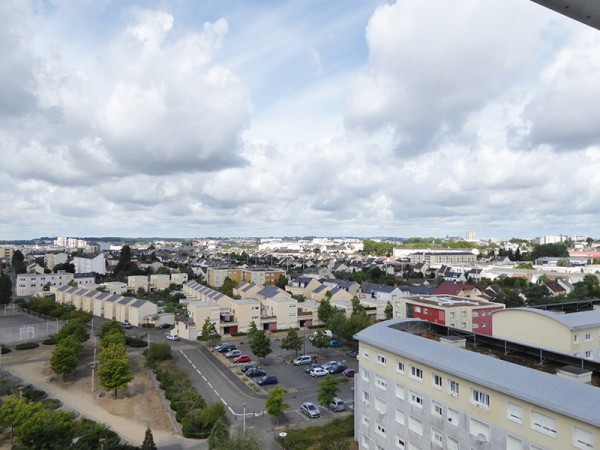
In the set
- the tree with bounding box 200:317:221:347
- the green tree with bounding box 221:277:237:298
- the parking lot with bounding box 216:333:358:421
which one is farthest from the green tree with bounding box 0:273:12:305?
the parking lot with bounding box 216:333:358:421

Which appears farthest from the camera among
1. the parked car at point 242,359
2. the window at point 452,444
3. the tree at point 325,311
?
the tree at point 325,311

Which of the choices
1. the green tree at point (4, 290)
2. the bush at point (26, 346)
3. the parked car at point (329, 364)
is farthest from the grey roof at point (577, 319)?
the green tree at point (4, 290)

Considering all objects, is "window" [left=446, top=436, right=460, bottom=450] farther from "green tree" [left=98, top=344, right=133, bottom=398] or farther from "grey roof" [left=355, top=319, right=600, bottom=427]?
"green tree" [left=98, top=344, right=133, bottom=398]

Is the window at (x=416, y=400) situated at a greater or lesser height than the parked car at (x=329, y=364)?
greater

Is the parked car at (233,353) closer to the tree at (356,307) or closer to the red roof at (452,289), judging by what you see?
the tree at (356,307)

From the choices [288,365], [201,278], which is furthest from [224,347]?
[201,278]

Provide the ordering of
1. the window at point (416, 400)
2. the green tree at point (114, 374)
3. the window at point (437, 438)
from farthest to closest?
the green tree at point (114, 374), the window at point (416, 400), the window at point (437, 438)

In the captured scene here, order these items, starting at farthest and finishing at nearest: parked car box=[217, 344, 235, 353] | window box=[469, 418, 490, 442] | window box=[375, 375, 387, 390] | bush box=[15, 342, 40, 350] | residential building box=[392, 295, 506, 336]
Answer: bush box=[15, 342, 40, 350] → parked car box=[217, 344, 235, 353] → residential building box=[392, 295, 506, 336] → window box=[375, 375, 387, 390] → window box=[469, 418, 490, 442]
